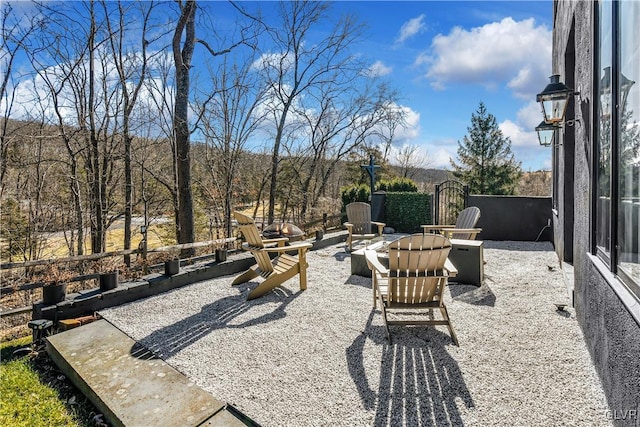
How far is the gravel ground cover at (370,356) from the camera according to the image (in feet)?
6.48

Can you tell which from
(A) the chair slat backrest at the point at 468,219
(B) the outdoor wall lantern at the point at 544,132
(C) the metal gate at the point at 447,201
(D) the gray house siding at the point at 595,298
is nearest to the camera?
(D) the gray house siding at the point at 595,298

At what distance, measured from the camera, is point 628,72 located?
1.75 metres

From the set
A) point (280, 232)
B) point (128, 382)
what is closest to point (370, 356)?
point (128, 382)

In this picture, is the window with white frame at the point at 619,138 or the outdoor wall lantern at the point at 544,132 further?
the outdoor wall lantern at the point at 544,132

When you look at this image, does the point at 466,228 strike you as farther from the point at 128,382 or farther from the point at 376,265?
the point at 128,382

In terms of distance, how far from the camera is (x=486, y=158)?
17781 mm

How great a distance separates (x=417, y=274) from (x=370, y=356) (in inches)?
32.2

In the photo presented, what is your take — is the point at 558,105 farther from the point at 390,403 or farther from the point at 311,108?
the point at 311,108

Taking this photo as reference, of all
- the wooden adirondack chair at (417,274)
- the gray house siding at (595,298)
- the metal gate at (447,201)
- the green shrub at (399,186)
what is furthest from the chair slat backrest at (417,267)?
the green shrub at (399,186)

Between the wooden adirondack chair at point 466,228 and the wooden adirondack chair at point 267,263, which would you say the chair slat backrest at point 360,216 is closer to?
the wooden adirondack chair at point 466,228

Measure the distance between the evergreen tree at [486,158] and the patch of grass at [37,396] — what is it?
1765 centimetres

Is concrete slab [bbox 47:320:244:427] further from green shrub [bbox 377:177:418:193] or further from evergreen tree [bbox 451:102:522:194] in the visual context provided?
evergreen tree [bbox 451:102:522:194]

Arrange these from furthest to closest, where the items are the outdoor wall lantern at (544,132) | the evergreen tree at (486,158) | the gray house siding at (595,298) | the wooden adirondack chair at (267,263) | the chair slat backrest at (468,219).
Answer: the evergreen tree at (486,158) → the chair slat backrest at (468,219) → the outdoor wall lantern at (544,132) → the wooden adirondack chair at (267,263) → the gray house siding at (595,298)

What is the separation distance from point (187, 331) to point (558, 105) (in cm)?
446
